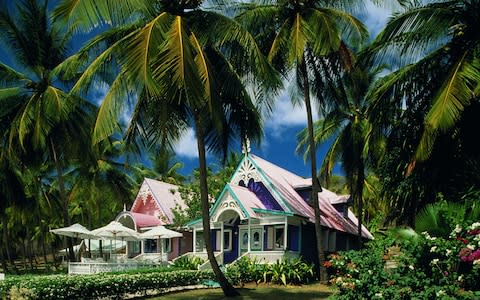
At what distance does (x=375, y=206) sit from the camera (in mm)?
45250

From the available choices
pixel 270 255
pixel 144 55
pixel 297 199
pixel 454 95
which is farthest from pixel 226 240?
pixel 454 95

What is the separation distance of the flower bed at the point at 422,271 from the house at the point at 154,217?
23724 mm

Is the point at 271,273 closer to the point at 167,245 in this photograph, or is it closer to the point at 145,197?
the point at 167,245

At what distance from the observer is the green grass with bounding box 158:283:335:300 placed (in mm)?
17000

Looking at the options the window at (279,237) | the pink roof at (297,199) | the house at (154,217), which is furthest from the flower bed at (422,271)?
the house at (154,217)

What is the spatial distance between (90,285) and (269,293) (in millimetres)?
6323

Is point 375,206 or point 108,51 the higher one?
point 108,51

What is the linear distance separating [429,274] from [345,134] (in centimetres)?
1913

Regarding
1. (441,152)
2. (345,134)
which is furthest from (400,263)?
(345,134)

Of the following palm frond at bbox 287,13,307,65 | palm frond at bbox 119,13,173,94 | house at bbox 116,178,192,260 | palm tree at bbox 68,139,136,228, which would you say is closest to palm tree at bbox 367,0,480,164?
palm frond at bbox 287,13,307,65

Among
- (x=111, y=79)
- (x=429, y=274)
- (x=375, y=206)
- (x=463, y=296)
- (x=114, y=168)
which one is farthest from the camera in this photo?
(x=375, y=206)

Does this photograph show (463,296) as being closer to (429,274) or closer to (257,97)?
(429,274)

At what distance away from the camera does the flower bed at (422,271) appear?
7844 millimetres

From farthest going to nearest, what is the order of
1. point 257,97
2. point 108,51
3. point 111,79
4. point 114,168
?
point 114,168 → point 257,97 → point 111,79 → point 108,51
